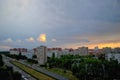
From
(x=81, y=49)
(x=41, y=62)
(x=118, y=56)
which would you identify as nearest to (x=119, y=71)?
(x=118, y=56)

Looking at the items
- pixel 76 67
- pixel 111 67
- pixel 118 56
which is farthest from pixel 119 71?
pixel 118 56

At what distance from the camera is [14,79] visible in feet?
148

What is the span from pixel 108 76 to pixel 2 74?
23.1m

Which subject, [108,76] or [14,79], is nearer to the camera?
[14,79]

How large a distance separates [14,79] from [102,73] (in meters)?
20.0

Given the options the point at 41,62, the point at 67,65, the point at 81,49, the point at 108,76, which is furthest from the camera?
the point at 81,49

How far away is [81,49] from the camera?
156000mm

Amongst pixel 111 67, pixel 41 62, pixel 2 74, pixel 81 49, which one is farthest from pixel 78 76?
pixel 81 49

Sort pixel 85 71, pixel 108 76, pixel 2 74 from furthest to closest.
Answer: pixel 108 76 → pixel 85 71 → pixel 2 74

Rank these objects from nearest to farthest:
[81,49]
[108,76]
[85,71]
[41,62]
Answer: [85,71]
[108,76]
[41,62]
[81,49]

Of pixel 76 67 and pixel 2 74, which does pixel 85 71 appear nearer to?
pixel 76 67

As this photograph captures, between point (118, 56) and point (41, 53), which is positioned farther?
point (41, 53)

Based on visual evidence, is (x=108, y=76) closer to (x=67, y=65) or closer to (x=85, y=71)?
(x=85, y=71)

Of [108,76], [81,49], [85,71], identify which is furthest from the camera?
[81,49]
